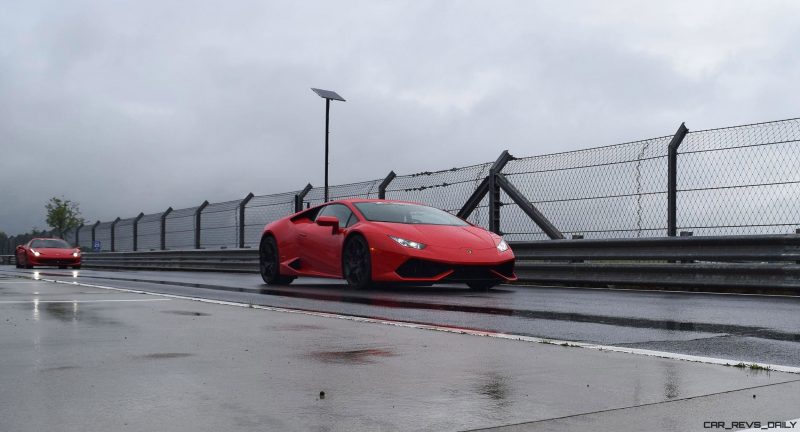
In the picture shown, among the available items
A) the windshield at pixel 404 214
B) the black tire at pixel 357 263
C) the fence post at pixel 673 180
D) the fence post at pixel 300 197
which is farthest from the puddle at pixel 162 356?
the fence post at pixel 300 197

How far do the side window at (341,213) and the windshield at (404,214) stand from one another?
17cm

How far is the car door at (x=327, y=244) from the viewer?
12216 mm

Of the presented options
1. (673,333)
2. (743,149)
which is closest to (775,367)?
(673,333)

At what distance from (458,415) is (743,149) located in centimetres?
963

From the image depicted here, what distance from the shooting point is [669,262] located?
1213 cm

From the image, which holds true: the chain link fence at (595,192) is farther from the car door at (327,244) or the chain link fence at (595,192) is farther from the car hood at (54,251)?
the car hood at (54,251)

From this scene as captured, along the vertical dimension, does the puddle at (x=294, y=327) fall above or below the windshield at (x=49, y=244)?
below

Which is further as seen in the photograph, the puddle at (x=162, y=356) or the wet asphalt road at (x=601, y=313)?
the wet asphalt road at (x=601, y=313)

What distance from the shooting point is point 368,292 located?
1104cm

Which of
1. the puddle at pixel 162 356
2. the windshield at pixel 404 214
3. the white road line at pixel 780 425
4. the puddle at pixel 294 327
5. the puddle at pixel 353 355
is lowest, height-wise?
the puddle at pixel 294 327

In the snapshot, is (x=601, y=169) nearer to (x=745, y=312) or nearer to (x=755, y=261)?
(x=755, y=261)

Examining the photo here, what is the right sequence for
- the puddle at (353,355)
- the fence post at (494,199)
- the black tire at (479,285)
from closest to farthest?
the puddle at (353,355) < the black tire at (479,285) < the fence post at (494,199)

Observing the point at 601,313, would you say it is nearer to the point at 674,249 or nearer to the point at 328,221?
the point at 674,249

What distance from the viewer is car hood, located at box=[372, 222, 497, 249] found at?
440 inches
